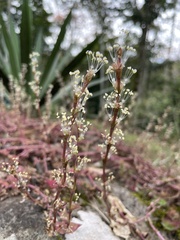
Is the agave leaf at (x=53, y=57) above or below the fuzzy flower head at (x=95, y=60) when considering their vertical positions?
above

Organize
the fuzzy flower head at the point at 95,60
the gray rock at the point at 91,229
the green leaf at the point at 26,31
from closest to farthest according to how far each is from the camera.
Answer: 1. the fuzzy flower head at the point at 95,60
2. the gray rock at the point at 91,229
3. the green leaf at the point at 26,31

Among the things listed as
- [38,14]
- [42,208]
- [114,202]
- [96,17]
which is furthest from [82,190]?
[96,17]

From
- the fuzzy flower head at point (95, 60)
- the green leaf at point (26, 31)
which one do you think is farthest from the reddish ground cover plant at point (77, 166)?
the green leaf at point (26, 31)

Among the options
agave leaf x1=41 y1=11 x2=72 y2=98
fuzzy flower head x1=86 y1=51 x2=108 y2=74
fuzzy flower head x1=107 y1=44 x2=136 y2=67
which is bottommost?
fuzzy flower head x1=86 y1=51 x2=108 y2=74

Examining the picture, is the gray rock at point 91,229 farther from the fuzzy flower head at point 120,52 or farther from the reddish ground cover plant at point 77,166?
the fuzzy flower head at point 120,52

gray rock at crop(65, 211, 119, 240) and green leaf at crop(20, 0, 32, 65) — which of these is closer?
gray rock at crop(65, 211, 119, 240)

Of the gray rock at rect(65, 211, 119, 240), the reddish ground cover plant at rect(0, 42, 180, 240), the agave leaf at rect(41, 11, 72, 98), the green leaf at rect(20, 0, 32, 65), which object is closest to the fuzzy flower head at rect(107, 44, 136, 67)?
the reddish ground cover plant at rect(0, 42, 180, 240)

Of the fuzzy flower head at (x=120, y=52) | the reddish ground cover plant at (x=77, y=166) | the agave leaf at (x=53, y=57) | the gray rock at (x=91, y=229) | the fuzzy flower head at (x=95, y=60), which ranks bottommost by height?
the gray rock at (x=91, y=229)

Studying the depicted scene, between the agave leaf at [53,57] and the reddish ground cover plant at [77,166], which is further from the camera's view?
the agave leaf at [53,57]

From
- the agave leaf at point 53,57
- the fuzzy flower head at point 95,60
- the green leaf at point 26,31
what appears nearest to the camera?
the fuzzy flower head at point 95,60

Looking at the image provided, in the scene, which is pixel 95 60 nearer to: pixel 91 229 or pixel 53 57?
pixel 91 229

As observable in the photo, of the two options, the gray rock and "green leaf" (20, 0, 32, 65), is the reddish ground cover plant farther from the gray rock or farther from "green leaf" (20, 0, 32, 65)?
"green leaf" (20, 0, 32, 65)

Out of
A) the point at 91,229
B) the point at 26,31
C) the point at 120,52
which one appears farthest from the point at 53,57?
the point at 120,52
